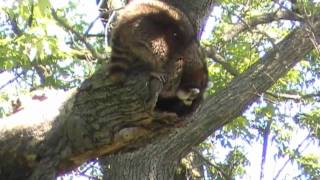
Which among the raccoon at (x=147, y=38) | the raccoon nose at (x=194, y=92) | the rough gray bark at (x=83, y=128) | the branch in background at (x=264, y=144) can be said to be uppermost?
the branch in background at (x=264, y=144)

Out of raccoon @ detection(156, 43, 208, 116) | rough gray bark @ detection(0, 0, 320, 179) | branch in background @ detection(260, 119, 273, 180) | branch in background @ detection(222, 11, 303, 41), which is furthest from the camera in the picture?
branch in background @ detection(260, 119, 273, 180)

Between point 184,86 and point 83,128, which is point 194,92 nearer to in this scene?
point 184,86

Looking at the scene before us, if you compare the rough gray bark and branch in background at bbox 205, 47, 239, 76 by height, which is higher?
branch in background at bbox 205, 47, 239, 76

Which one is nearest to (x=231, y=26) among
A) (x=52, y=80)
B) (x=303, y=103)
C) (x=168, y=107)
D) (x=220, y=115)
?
(x=303, y=103)

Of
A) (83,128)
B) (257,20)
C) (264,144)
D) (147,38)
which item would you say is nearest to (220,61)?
(257,20)

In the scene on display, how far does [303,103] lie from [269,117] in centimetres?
155

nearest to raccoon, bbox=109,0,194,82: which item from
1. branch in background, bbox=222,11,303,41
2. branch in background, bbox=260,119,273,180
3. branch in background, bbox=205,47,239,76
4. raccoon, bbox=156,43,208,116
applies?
raccoon, bbox=156,43,208,116

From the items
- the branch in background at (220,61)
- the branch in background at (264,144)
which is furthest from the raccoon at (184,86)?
the branch in background at (264,144)

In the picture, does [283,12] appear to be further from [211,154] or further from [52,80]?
[52,80]

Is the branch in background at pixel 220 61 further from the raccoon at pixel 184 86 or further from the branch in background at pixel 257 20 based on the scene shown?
the raccoon at pixel 184 86

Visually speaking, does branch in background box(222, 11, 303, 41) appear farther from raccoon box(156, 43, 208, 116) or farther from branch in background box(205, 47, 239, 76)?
raccoon box(156, 43, 208, 116)

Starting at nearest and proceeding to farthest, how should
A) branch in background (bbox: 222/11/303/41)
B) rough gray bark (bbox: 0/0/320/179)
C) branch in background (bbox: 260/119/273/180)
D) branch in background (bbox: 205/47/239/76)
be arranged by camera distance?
rough gray bark (bbox: 0/0/320/179) < branch in background (bbox: 205/47/239/76) < branch in background (bbox: 222/11/303/41) < branch in background (bbox: 260/119/273/180)

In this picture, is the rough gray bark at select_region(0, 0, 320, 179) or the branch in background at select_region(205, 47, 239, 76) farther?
the branch in background at select_region(205, 47, 239, 76)

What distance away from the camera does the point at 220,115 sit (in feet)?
19.1
